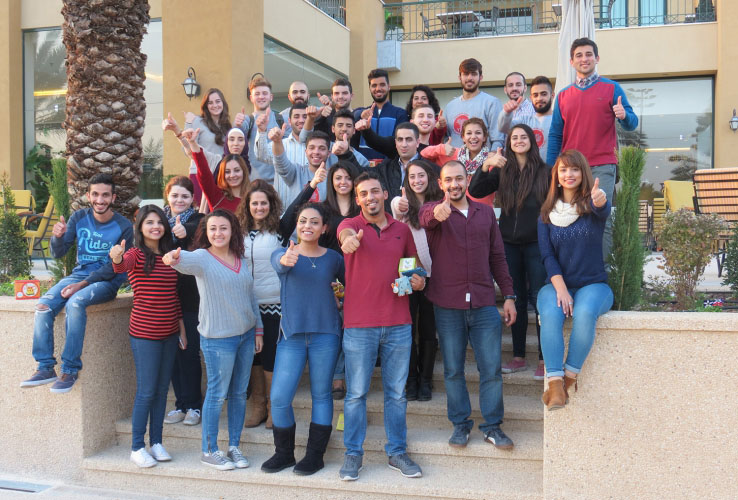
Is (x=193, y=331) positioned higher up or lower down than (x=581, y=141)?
lower down

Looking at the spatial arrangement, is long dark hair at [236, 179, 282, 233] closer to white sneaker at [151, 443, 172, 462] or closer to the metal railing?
white sneaker at [151, 443, 172, 462]

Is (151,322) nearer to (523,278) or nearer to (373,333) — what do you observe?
(373,333)

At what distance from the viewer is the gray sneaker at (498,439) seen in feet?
13.8

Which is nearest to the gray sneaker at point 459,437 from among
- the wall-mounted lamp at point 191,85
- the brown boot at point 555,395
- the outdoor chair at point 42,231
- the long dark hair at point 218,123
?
the brown boot at point 555,395

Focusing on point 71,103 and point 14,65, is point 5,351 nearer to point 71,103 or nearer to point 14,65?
point 71,103

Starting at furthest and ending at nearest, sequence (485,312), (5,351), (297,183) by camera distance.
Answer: (297,183)
(5,351)
(485,312)

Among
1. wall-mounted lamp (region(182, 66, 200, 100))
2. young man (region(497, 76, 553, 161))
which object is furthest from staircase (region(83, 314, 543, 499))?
wall-mounted lamp (region(182, 66, 200, 100))

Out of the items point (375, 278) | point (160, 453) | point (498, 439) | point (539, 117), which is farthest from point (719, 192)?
point (160, 453)

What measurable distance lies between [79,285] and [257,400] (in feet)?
4.84

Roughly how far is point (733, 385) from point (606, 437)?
28.9 inches

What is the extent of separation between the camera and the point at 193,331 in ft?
15.9

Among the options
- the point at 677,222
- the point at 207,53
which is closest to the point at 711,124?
the point at 207,53

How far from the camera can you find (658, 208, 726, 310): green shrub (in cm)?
479

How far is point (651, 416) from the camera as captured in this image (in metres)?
3.83
